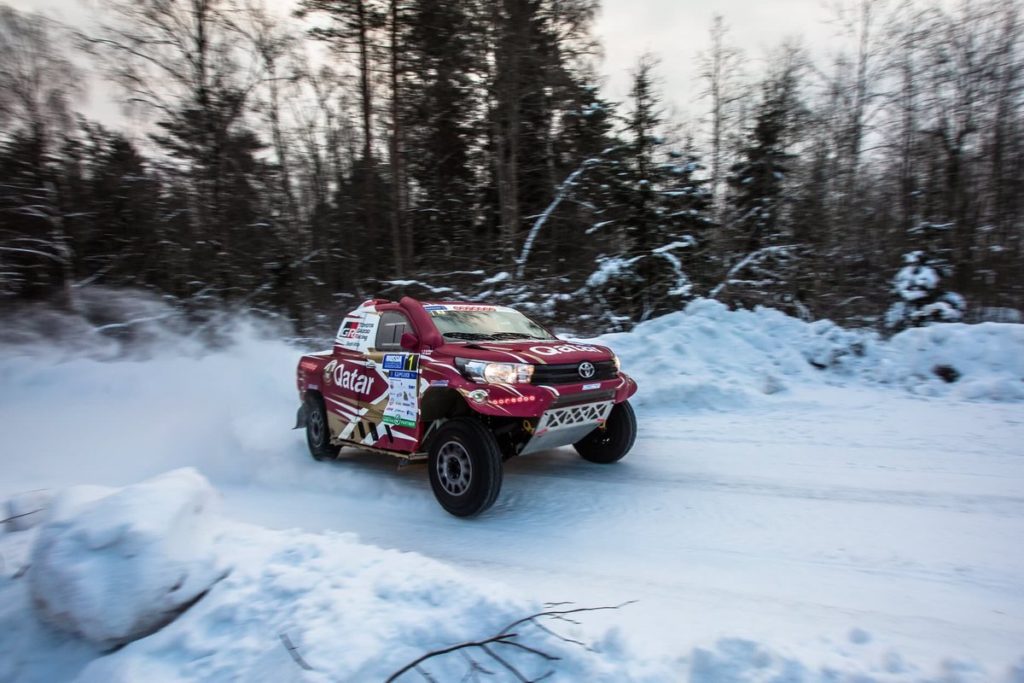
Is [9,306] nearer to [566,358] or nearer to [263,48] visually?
[263,48]

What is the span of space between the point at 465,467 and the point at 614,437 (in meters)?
1.96

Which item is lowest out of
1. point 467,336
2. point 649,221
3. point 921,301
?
point 467,336

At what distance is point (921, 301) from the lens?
12.0 meters

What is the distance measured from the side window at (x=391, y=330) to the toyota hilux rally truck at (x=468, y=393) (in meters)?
0.01

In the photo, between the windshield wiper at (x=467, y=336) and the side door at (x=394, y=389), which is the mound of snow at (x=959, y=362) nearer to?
the windshield wiper at (x=467, y=336)

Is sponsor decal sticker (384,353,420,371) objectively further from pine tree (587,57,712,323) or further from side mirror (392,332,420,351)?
pine tree (587,57,712,323)

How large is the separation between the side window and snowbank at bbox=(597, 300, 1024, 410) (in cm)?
408

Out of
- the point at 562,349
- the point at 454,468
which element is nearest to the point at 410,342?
the point at 454,468

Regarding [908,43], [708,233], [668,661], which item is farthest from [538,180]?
[668,661]

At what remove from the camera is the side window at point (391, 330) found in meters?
5.99

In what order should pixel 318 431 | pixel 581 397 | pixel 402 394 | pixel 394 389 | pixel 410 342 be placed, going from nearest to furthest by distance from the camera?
pixel 581 397, pixel 410 342, pixel 402 394, pixel 394 389, pixel 318 431

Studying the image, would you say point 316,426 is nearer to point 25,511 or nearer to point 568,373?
point 25,511

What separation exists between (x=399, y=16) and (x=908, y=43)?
13.6 meters

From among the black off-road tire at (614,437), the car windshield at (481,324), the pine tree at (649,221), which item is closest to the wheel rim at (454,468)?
the car windshield at (481,324)
